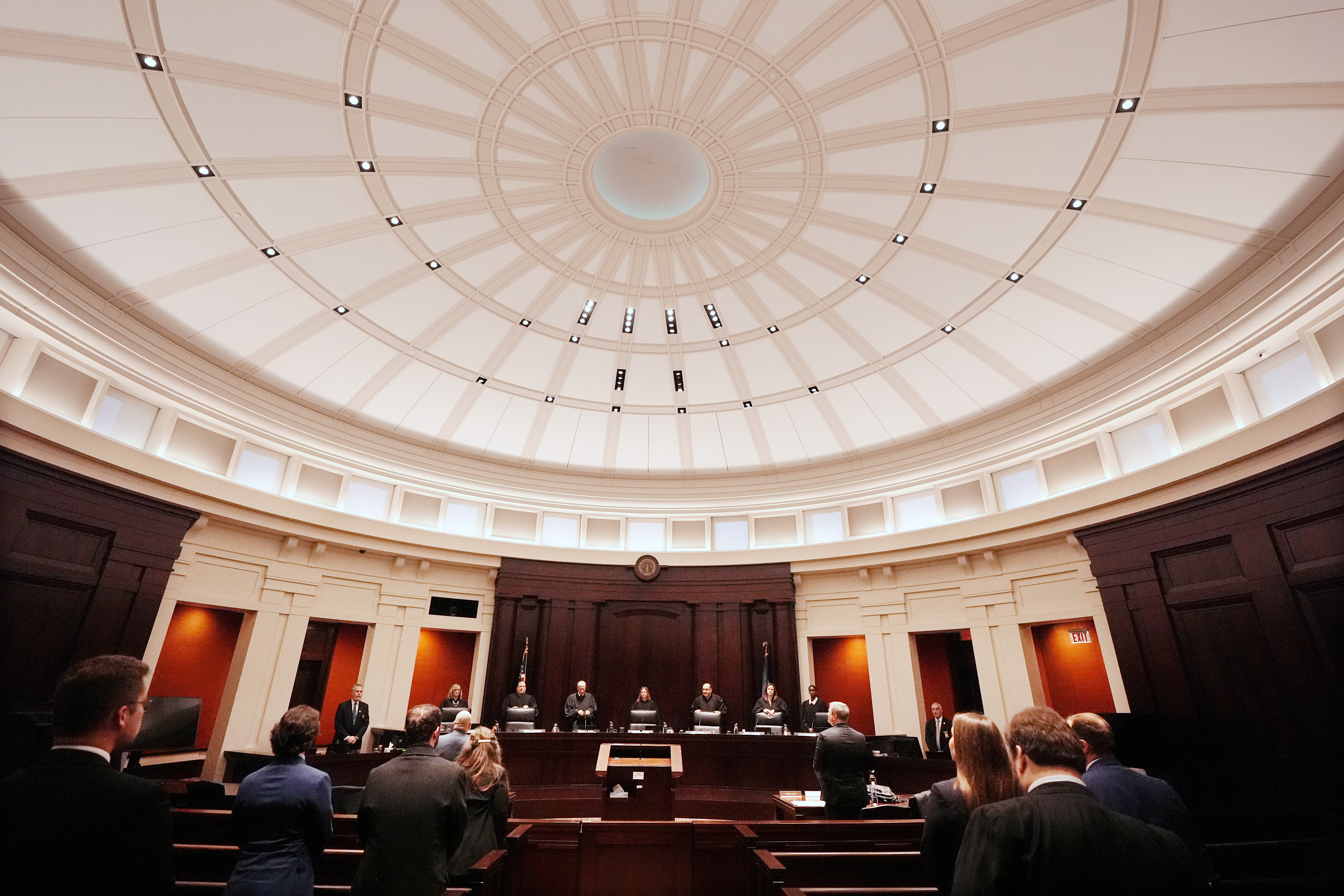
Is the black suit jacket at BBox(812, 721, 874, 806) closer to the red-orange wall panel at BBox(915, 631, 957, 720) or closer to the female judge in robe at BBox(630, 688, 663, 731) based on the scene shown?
the female judge in robe at BBox(630, 688, 663, 731)

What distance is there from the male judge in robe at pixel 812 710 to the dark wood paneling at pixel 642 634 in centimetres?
70

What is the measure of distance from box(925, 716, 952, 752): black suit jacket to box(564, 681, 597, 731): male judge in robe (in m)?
5.56

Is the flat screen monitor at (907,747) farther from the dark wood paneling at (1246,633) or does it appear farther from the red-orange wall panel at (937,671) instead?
the red-orange wall panel at (937,671)

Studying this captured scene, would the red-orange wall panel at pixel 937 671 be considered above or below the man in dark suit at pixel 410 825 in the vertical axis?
above

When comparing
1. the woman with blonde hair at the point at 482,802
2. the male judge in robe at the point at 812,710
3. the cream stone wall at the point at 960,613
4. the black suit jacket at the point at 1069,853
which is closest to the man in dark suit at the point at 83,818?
the woman with blonde hair at the point at 482,802

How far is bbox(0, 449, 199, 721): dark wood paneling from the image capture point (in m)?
6.76

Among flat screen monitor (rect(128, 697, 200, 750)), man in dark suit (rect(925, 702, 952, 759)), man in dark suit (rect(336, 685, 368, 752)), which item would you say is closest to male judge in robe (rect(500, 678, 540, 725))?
man in dark suit (rect(336, 685, 368, 752))

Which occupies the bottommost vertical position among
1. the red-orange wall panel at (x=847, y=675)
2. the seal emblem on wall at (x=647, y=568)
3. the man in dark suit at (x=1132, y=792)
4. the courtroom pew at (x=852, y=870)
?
the courtroom pew at (x=852, y=870)

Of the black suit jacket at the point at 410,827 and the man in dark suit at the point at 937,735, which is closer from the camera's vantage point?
the black suit jacket at the point at 410,827

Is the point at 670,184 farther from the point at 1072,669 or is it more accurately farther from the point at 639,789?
the point at 1072,669

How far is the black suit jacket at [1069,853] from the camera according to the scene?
6.22 feet

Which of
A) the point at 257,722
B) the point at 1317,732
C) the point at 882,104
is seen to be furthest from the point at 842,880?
the point at 257,722

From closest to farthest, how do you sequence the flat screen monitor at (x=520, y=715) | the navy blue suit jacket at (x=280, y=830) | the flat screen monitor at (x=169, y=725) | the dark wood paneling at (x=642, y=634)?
the navy blue suit jacket at (x=280, y=830) < the flat screen monitor at (x=169, y=725) < the flat screen monitor at (x=520, y=715) < the dark wood paneling at (x=642, y=634)

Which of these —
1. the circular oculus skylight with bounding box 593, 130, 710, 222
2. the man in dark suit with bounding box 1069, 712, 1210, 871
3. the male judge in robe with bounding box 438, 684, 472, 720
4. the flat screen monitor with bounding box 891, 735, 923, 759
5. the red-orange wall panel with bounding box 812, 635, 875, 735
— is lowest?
the flat screen monitor with bounding box 891, 735, 923, 759
